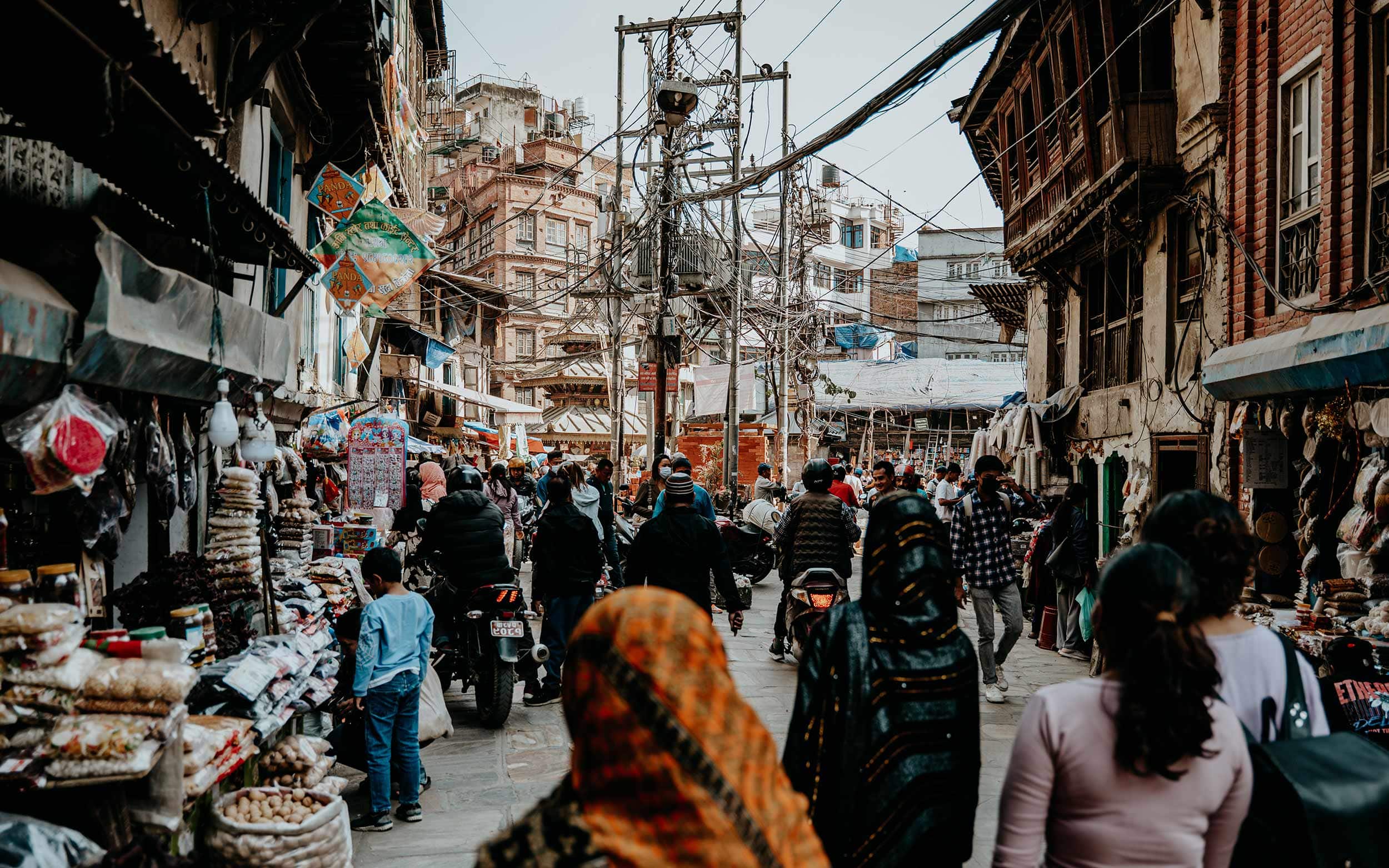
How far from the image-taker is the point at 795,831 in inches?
84.2

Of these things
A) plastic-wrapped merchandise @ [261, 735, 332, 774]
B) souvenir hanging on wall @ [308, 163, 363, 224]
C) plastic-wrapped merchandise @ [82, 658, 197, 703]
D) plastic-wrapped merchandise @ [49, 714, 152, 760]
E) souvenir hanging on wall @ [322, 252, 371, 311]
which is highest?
souvenir hanging on wall @ [308, 163, 363, 224]

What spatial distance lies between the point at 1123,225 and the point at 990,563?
7.16 m

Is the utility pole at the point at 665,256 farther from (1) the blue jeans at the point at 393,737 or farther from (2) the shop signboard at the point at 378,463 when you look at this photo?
(1) the blue jeans at the point at 393,737

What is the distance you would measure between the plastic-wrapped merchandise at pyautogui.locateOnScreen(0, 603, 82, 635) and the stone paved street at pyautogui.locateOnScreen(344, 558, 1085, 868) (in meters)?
2.48

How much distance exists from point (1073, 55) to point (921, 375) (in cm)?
Answer: 3357

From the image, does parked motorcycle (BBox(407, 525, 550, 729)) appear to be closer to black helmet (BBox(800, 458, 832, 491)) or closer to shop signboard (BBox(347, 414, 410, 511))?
black helmet (BBox(800, 458, 832, 491))

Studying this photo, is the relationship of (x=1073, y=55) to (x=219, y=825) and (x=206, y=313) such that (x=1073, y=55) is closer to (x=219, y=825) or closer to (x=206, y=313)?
(x=206, y=313)

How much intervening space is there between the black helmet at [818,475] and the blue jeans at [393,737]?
4.75 metres

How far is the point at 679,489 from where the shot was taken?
8.81 m

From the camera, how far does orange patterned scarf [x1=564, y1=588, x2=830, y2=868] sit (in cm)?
199

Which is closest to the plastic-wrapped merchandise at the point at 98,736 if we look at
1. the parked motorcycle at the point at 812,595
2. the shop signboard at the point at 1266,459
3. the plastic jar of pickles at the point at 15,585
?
the plastic jar of pickles at the point at 15,585

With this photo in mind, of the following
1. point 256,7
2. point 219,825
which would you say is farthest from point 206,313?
point 256,7

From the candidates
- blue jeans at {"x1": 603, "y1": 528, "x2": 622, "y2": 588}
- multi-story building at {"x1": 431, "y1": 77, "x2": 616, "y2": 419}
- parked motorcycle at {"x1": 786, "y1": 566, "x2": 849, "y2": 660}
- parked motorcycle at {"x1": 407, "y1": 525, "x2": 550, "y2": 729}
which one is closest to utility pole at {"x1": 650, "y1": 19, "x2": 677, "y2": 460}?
blue jeans at {"x1": 603, "y1": 528, "x2": 622, "y2": 588}

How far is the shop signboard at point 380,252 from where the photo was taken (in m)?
11.6
